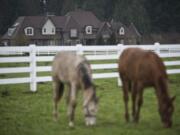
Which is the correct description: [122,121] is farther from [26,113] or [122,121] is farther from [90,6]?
[90,6]

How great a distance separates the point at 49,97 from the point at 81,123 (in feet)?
11.8

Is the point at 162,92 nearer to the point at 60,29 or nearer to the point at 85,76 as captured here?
the point at 85,76

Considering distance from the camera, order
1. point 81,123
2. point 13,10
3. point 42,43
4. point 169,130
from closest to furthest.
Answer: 1. point 169,130
2. point 81,123
3. point 42,43
4. point 13,10

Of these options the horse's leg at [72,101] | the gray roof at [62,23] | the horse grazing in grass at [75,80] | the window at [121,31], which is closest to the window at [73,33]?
the gray roof at [62,23]

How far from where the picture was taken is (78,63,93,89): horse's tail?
788 centimetres

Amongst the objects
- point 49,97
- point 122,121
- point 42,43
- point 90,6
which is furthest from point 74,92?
point 90,6

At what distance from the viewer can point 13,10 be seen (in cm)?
7700

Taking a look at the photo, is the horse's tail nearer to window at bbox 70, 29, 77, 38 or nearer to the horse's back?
the horse's back

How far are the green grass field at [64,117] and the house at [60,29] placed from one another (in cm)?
4782

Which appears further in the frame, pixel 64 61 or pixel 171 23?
pixel 171 23

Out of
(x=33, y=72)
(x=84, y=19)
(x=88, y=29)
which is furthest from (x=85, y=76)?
(x=84, y=19)

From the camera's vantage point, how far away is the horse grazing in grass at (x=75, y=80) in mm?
7832

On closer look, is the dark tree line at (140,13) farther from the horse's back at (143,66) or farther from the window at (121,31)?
the horse's back at (143,66)

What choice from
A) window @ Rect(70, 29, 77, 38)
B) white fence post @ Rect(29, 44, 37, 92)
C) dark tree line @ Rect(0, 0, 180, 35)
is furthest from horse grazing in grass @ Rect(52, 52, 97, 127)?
dark tree line @ Rect(0, 0, 180, 35)
